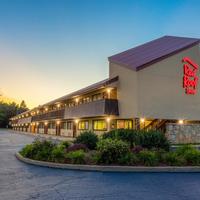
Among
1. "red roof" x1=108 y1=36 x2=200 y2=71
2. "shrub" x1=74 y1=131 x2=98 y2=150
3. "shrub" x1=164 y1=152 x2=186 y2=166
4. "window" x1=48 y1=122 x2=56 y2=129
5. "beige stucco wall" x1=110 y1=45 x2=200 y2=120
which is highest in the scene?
"red roof" x1=108 y1=36 x2=200 y2=71

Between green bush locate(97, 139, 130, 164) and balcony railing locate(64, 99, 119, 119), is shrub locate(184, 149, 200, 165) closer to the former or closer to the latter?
green bush locate(97, 139, 130, 164)

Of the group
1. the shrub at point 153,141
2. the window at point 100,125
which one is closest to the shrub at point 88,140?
the shrub at point 153,141

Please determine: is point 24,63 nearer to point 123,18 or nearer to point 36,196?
point 123,18

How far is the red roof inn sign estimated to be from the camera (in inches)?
1000

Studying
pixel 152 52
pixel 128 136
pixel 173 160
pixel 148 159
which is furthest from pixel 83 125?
pixel 173 160

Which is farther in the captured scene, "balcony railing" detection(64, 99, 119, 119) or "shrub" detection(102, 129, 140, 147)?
"balcony railing" detection(64, 99, 119, 119)

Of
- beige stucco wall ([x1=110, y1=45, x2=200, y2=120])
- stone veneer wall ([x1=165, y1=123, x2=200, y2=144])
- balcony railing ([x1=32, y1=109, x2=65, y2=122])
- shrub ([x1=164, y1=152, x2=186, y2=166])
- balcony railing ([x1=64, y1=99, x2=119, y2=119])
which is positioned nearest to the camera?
shrub ([x1=164, y1=152, x2=186, y2=166])

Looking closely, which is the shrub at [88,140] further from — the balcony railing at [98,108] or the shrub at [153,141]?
the balcony railing at [98,108]

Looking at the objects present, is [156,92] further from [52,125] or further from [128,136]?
[52,125]

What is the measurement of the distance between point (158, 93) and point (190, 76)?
586 cm

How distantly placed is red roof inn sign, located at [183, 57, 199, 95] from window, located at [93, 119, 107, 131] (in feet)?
35.8

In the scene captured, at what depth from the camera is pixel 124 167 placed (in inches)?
371

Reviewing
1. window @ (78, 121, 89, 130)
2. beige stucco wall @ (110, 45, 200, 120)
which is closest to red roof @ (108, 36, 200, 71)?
→ beige stucco wall @ (110, 45, 200, 120)

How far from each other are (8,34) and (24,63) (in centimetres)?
→ 826
